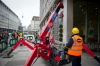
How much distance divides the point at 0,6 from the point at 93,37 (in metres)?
62.5

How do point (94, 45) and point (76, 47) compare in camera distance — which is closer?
point (76, 47)

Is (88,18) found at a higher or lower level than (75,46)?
higher

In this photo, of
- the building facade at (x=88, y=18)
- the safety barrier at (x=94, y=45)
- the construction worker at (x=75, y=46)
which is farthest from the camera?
the building facade at (x=88, y=18)

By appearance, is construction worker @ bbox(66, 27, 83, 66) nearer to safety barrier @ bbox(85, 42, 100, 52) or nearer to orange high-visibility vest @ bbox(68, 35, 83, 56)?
orange high-visibility vest @ bbox(68, 35, 83, 56)

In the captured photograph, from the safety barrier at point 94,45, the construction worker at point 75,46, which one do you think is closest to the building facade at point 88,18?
the safety barrier at point 94,45

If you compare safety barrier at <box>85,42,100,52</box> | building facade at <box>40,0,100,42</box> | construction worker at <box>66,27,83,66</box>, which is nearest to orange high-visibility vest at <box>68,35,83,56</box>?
construction worker at <box>66,27,83,66</box>

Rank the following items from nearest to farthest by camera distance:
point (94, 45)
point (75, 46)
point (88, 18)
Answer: point (75, 46) < point (94, 45) < point (88, 18)

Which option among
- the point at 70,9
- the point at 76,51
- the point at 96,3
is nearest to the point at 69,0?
the point at 70,9

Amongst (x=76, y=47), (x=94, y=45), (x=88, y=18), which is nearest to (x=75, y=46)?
(x=76, y=47)

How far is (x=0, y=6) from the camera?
65.4 metres

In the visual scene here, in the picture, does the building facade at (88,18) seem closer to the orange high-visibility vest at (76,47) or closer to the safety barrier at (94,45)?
the safety barrier at (94,45)

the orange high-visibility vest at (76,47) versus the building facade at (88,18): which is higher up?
the building facade at (88,18)

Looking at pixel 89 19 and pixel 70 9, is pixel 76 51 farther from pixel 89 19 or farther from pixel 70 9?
pixel 89 19

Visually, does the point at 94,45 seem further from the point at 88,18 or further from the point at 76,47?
the point at 76,47
